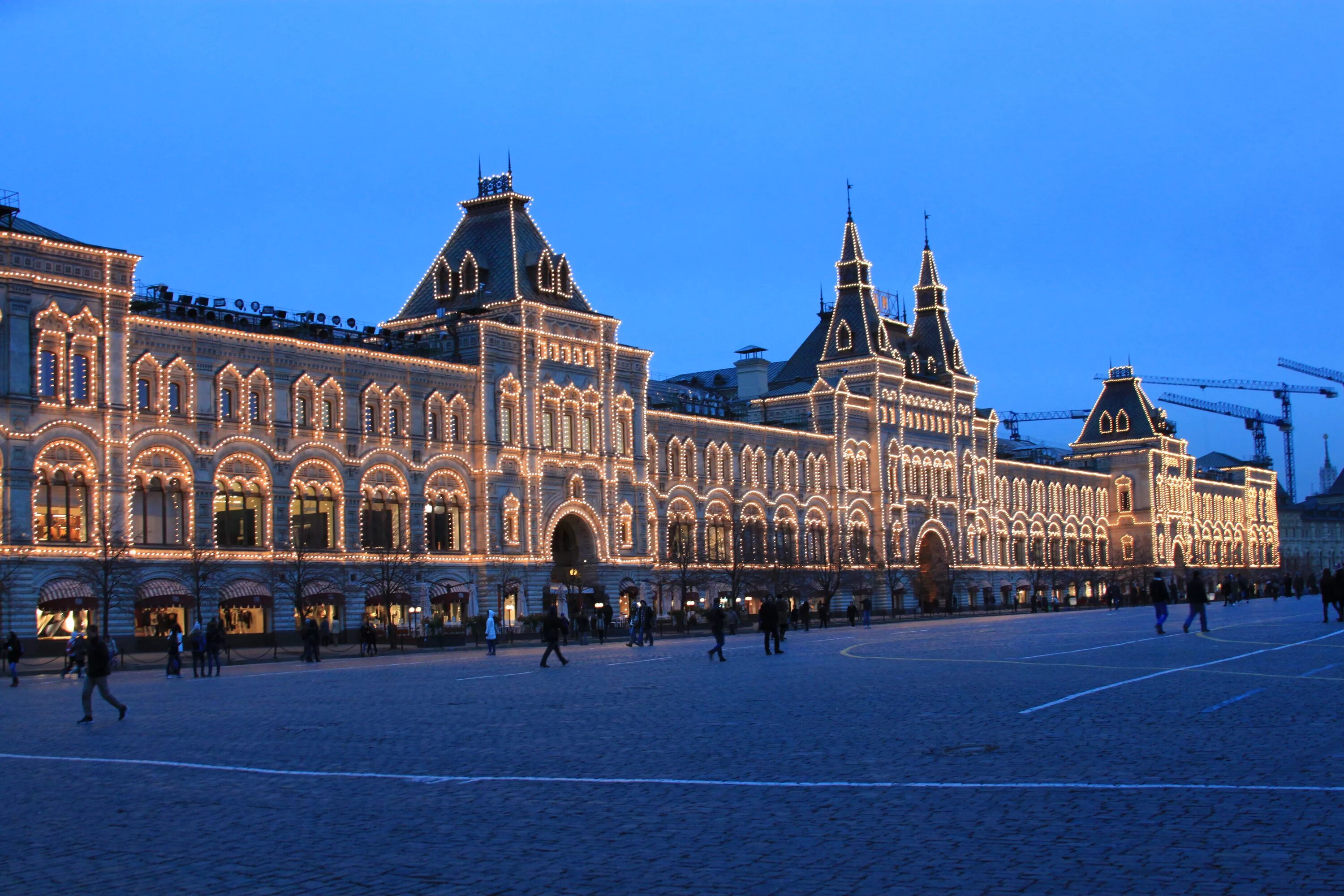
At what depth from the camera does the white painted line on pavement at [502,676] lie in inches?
1379

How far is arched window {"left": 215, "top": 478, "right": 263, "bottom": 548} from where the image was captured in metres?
64.4

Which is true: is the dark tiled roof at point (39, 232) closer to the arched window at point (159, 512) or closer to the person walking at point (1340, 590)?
the arched window at point (159, 512)

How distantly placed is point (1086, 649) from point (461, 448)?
139 ft

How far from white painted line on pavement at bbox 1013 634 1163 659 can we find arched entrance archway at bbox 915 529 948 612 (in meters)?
68.7

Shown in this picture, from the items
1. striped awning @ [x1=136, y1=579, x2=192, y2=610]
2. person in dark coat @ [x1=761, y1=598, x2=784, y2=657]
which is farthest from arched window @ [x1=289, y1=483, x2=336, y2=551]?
person in dark coat @ [x1=761, y1=598, x2=784, y2=657]

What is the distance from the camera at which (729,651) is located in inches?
1813

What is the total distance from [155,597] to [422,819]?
165 ft

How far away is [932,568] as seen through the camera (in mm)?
114500

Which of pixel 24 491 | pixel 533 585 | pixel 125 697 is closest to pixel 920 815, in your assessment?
pixel 125 697

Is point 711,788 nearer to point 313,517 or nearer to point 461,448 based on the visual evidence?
point 313,517

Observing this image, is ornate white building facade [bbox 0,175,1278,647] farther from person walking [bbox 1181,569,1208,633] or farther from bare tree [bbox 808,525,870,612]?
person walking [bbox 1181,569,1208,633]

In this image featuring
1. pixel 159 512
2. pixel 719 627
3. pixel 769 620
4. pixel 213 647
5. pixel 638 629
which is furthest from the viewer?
pixel 159 512

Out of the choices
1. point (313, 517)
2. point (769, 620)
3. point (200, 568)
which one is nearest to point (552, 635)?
point (769, 620)

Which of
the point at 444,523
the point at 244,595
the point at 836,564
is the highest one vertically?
the point at 444,523
